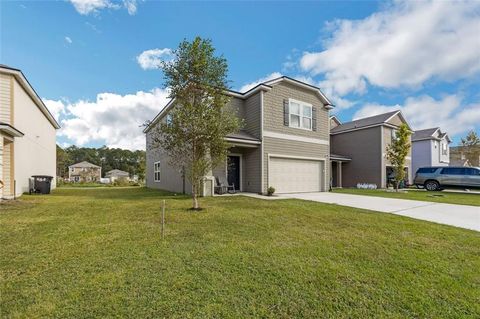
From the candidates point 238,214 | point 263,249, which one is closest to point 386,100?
point 238,214

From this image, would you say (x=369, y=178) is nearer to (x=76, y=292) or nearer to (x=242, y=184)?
(x=242, y=184)

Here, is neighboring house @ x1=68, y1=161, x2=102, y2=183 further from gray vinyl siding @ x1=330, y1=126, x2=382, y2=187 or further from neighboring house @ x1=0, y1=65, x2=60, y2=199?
gray vinyl siding @ x1=330, y1=126, x2=382, y2=187

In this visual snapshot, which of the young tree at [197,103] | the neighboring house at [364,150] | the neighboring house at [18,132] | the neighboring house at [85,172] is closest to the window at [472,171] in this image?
the neighboring house at [364,150]

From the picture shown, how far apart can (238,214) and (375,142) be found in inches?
730

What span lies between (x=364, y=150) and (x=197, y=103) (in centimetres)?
1913

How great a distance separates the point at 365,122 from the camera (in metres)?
22.4

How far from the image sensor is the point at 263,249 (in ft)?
14.1

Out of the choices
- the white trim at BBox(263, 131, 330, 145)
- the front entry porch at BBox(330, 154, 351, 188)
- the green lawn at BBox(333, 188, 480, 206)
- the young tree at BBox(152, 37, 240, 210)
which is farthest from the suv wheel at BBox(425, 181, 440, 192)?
the young tree at BBox(152, 37, 240, 210)

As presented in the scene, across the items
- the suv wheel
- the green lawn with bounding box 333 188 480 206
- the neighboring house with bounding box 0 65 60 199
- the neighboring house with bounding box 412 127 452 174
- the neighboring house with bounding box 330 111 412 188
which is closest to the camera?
the neighboring house with bounding box 0 65 60 199

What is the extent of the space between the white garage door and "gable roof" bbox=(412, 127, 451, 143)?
18.6 metres

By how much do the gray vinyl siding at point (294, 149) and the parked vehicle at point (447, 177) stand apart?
334 inches

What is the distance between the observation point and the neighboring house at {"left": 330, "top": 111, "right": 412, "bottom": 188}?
20672 mm

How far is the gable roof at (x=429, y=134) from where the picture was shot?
26.5 meters

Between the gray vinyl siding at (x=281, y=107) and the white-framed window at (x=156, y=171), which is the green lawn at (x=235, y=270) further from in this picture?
the white-framed window at (x=156, y=171)
